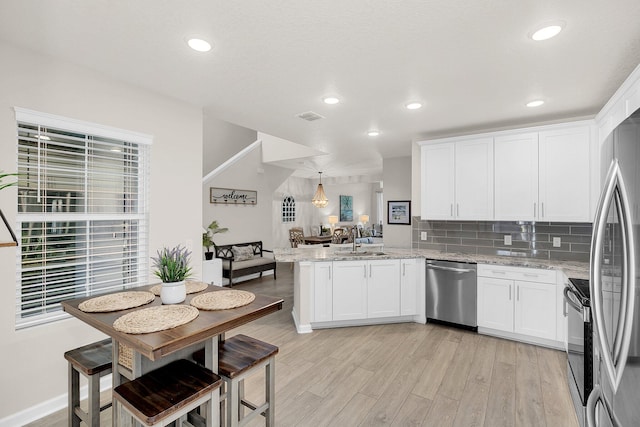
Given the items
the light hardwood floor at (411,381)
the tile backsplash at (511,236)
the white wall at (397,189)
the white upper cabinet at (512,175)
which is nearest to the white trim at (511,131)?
the white upper cabinet at (512,175)

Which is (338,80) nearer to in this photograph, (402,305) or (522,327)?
(402,305)

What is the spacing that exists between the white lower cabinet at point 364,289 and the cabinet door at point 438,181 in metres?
0.74

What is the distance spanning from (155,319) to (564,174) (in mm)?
4026

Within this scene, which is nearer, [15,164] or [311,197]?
[15,164]

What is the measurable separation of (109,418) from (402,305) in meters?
3.14

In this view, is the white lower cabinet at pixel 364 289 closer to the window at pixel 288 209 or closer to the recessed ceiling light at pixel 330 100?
the recessed ceiling light at pixel 330 100

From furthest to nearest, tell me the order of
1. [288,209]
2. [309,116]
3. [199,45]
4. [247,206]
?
[288,209], [247,206], [309,116], [199,45]

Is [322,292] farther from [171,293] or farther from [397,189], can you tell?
[397,189]

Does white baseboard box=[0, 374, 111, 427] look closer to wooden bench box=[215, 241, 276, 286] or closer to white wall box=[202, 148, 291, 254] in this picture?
wooden bench box=[215, 241, 276, 286]

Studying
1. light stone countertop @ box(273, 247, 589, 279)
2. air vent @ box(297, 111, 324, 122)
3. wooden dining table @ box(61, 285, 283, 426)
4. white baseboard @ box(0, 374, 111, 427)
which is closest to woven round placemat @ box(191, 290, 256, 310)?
wooden dining table @ box(61, 285, 283, 426)

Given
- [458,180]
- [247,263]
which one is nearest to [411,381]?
[458,180]

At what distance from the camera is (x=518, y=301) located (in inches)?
137

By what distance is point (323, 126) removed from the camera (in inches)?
158

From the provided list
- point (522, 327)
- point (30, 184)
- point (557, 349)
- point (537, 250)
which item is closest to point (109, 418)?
point (30, 184)
